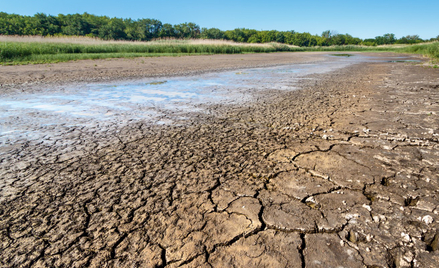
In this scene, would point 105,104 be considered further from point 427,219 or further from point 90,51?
point 90,51

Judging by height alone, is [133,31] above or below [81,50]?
above

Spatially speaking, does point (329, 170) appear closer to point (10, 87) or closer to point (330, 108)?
point (330, 108)

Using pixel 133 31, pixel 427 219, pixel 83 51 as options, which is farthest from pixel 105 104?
pixel 133 31

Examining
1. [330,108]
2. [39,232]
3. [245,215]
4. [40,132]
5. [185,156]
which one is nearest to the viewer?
[39,232]

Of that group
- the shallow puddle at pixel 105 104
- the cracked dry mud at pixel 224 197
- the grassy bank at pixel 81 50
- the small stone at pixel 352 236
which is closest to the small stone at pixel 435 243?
the cracked dry mud at pixel 224 197

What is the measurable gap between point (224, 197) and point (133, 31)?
53.5 meters

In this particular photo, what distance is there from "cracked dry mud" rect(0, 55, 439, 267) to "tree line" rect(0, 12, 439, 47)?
1242 inches

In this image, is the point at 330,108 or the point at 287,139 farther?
the point at 330,108

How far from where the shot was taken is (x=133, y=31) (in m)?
47.9

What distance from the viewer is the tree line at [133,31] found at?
39.0 metres

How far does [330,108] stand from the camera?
3.55 metres

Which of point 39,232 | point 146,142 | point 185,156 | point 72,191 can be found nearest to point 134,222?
point 39,232

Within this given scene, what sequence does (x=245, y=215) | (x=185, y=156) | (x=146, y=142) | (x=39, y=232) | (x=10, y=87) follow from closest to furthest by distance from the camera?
(x=39, y=232) → (x=245, y=215) → (x=185, y=156) → (x=146, y=142) → (x=10, y=87)

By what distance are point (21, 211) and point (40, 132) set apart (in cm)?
150
